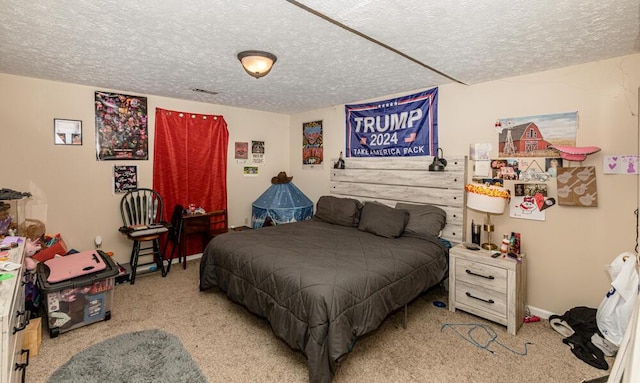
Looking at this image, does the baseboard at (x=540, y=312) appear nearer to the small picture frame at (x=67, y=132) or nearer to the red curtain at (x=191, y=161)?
the red curtain at (x=191, y=161)

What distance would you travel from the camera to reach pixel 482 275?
2752 millimetres

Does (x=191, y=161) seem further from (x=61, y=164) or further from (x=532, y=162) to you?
(x=532, y=162)

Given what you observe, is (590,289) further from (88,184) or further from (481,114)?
(88,184)

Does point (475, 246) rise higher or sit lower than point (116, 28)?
lower

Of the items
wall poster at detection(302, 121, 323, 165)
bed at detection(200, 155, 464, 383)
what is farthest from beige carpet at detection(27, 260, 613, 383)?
wall poster at detection(302, 121, 323, 165)

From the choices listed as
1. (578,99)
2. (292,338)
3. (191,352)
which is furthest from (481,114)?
(191,352)

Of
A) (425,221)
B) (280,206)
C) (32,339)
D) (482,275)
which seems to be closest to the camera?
(32,339)

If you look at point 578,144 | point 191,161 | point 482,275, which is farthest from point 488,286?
point 191,161

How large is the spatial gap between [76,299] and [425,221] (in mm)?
3384

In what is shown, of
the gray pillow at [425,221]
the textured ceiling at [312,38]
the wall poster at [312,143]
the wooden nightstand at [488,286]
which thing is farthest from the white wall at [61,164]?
the wooden nightstand at [488,286]

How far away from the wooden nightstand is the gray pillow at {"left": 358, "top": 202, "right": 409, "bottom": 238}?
0.58 metres

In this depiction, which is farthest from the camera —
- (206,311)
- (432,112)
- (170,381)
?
(432,112)

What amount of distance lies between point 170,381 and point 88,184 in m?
2.78

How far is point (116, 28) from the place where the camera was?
6.66 ft
